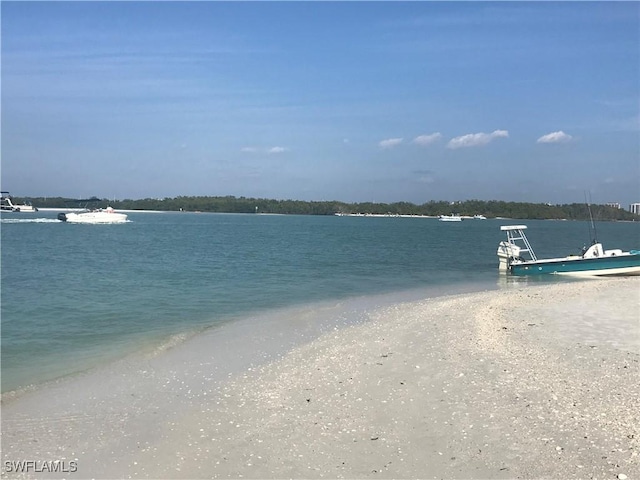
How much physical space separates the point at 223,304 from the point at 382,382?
39.0 feet

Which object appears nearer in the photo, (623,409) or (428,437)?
(428,437)

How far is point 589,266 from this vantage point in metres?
30.5

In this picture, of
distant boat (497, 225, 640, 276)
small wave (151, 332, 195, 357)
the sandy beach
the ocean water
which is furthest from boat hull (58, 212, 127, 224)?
the sandy beach

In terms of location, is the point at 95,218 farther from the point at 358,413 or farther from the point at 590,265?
the point at 358,413

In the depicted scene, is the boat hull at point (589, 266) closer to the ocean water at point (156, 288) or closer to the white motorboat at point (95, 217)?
the ocean water at point (156, 288)

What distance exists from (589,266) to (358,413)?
26234 millimetres

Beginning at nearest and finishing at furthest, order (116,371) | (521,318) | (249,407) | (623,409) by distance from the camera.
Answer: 1. (623,409)
2. (249,407)
3. (116,371)
4. (521,318)

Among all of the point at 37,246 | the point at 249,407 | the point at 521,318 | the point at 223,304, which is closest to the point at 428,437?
the point at 249,407

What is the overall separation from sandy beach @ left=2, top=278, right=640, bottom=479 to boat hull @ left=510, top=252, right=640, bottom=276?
57.8ft

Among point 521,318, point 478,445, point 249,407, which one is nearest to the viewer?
point 478,445

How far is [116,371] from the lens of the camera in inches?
460

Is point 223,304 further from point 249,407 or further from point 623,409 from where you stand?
point 623,409

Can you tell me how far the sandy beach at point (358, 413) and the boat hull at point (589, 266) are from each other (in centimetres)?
1763

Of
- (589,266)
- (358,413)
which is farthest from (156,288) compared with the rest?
(589,266)
